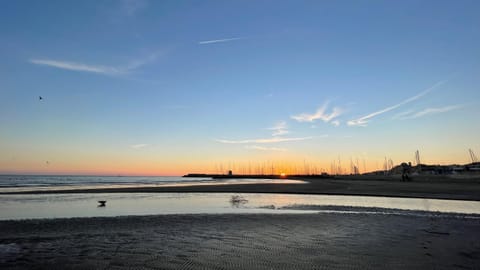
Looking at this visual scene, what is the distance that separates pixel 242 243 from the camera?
45.2ft

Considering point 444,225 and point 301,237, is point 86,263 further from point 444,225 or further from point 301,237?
point 444,225

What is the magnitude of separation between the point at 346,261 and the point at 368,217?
12161 millimetres

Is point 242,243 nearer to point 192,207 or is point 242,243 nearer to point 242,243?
point 242,243

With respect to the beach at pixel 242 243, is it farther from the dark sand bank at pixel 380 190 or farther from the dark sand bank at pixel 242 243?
the dark sand bank at pixel 380 190

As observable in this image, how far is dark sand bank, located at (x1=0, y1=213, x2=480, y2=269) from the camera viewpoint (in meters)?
10.6

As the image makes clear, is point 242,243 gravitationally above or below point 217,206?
below

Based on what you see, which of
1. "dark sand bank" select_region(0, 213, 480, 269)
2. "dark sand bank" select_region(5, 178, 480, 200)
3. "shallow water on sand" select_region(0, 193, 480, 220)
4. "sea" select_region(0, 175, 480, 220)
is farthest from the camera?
"dark sand bank" select_region(5, 178, 480, 200)

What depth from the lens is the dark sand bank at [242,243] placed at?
10.6m

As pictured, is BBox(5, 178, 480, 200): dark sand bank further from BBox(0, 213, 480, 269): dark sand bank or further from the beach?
BBox(0, 213, 480, 269): dark sand bank

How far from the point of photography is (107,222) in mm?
19781

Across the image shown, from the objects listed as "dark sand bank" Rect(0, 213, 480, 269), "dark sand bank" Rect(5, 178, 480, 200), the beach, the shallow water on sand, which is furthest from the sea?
"dark sand bank" Rect(5, 178, 480, 200)

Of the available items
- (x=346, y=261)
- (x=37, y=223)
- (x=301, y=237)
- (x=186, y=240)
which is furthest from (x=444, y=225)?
(x=37, y=223)

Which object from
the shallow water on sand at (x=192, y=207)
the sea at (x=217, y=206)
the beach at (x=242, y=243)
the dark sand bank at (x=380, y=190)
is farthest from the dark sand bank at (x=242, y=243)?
the dark sand bank at (x=380, y=190)

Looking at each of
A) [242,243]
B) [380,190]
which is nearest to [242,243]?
[242,243]
